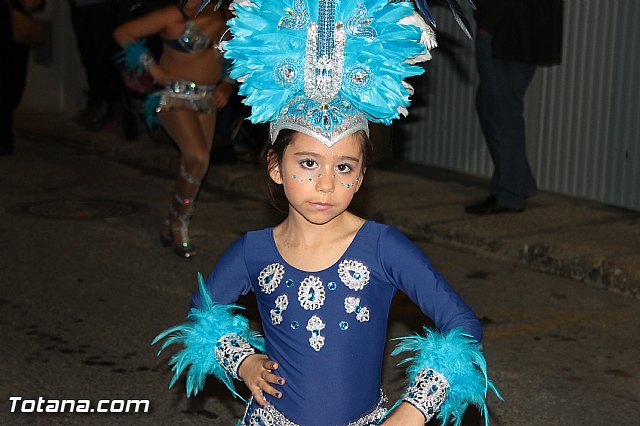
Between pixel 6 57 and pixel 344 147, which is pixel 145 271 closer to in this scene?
pixel 344 147

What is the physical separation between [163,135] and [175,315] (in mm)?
7353

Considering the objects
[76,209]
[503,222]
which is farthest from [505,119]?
[76,209]

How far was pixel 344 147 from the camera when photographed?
358 cm

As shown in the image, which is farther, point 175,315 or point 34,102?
point 34,102

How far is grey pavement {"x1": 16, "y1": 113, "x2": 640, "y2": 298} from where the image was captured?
8.34 metres

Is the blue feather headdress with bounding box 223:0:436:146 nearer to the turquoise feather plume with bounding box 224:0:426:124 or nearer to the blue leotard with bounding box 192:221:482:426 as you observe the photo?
the turquoise feather plume with bounding box 224:0:426:124

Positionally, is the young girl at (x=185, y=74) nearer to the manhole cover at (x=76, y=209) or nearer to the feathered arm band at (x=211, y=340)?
the manhole cover at (x=76, y=209)

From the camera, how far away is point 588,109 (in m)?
10.5

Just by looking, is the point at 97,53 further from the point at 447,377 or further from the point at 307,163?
the point at 447,377

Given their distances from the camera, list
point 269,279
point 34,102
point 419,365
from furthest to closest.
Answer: point 34,102 < point 269,279 < point 419,365

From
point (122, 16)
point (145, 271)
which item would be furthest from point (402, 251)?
point (122, 16)

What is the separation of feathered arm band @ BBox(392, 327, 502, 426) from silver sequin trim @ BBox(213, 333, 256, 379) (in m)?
0.58

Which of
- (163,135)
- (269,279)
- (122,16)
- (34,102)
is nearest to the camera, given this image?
(269,279)

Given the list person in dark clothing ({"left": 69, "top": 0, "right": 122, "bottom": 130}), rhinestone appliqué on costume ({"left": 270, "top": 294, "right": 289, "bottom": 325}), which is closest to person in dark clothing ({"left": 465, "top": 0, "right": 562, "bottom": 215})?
person in dark clothing ({"left": 69, "top": 0, "right": 122, "bottom": 130})
